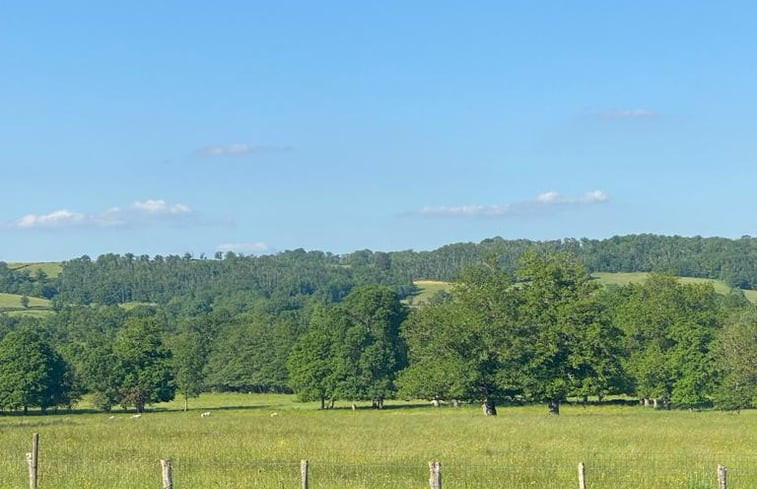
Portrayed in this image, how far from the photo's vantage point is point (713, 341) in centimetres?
8519

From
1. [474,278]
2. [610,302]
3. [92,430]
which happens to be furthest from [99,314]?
[92,430]

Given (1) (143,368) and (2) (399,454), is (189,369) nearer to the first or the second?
(1) (143,368)

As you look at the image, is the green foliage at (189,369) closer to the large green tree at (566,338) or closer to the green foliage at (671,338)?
the large green tree at (566,338)

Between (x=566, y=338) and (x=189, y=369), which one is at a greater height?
(x=566, y=338)

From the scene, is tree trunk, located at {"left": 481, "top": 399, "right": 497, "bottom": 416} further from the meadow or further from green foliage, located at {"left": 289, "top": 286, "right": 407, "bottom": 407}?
green foliage, located at {"left": 289, "top": 286, "right": 407, "bottom": 407}

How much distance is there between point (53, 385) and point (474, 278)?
41.7 meters

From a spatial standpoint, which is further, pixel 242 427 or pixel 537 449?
pixel 242 427

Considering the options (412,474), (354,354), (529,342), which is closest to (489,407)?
(529,342)

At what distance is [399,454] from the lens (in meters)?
36.7

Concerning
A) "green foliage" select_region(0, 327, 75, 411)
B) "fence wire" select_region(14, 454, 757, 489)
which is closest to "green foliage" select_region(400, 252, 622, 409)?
"green foliage" select_region(0, 327, 75, 411)

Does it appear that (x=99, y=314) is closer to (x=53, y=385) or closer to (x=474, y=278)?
(x=53, y=385)

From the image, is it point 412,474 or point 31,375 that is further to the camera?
point 31,375

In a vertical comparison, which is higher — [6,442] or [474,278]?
[474,278]

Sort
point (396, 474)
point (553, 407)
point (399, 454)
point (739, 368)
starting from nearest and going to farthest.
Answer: point (396, 474) → point (399, 454) → point (553, 407) → point (739, 368)
